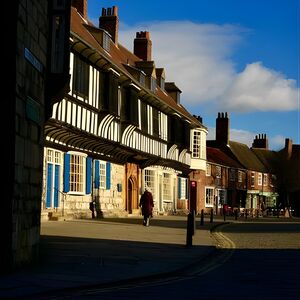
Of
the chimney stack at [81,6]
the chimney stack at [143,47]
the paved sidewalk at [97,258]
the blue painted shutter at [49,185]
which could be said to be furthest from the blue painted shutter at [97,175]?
the chimney stack at [143,47]

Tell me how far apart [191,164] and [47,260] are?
3588 cm

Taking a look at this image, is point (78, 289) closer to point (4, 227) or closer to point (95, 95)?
point (4, 227)

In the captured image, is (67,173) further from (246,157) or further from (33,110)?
(246,157)

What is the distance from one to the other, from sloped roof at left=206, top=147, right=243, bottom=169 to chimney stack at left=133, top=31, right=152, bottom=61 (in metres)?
16.4

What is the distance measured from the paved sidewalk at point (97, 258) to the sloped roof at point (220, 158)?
39.2 metres

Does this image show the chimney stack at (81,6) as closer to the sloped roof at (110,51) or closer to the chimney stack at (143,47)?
the sloped roof at (110,51)

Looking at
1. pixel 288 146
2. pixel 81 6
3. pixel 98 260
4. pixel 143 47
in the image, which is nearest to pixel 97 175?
pixel 81 6

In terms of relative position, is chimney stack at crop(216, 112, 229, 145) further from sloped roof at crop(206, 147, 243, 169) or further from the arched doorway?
the arched doorway

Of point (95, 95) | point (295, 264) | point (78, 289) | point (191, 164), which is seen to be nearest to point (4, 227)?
point (78, 289)

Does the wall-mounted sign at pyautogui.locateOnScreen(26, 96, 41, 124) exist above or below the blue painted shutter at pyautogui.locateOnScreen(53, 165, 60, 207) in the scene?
above

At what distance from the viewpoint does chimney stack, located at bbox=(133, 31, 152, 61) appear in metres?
44.9

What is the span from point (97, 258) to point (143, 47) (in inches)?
1321

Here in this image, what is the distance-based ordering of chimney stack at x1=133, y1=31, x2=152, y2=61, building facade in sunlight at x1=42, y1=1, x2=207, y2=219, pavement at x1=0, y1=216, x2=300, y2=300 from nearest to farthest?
1. pavement at x1=0, y1=216, x2=300, y2=300
2. building facade in sunlight at x1=42, y1=1, x2=207, y2=219
3. chimney stack at x1=133, y1=31, x2=152, y2=61

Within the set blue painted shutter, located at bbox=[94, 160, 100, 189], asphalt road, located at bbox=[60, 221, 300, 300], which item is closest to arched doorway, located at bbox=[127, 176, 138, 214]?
blue painted shutter, located at bbox=[94, 160, 100, 189]
